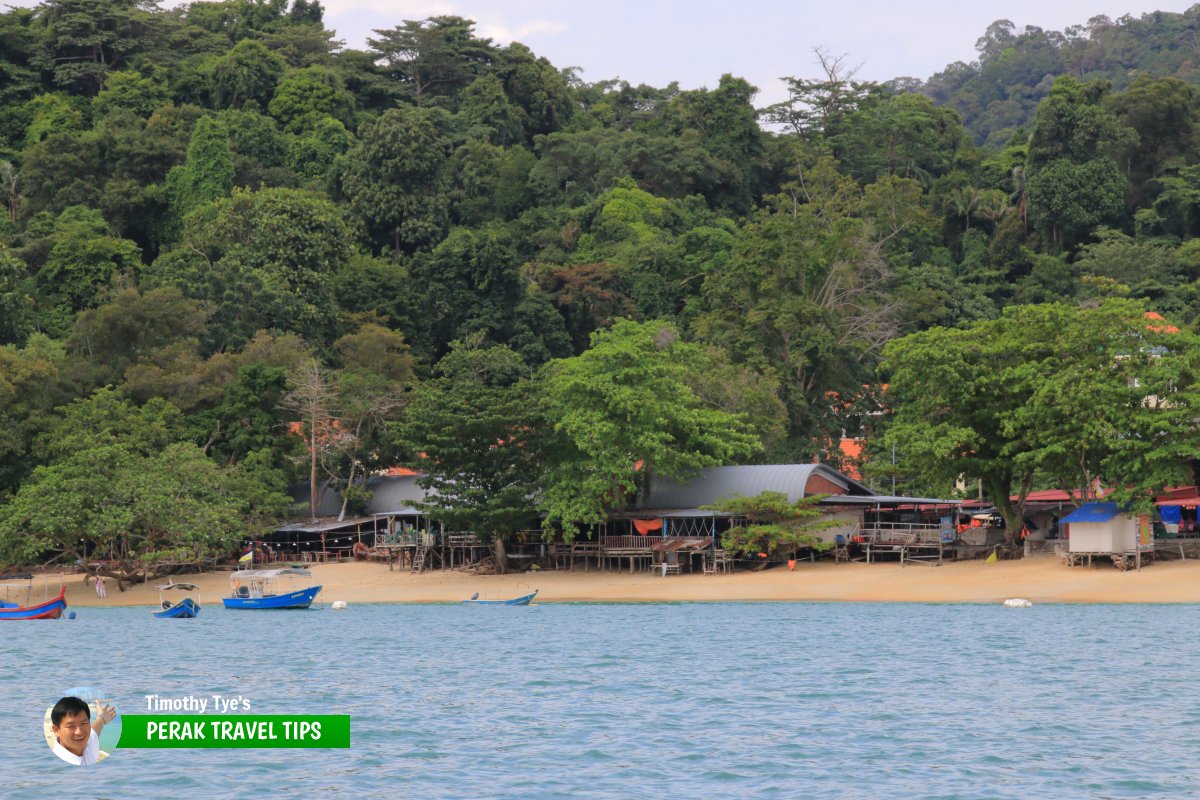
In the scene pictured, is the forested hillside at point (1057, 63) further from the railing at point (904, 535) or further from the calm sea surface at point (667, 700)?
the calm sea surface at point (667, 700)

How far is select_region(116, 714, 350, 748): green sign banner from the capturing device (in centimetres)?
1429

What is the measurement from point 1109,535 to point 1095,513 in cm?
78

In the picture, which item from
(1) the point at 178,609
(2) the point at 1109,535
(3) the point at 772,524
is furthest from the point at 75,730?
(3) the point at 772,524

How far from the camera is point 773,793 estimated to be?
55.6 ft

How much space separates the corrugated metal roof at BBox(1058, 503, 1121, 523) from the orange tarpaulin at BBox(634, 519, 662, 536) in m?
14.1

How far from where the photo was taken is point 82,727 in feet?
38.9

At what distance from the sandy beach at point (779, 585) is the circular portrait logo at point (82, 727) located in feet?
105

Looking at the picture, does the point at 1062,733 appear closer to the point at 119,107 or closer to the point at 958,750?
the point at 958,750

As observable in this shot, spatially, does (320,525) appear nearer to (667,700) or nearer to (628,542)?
(628,542)

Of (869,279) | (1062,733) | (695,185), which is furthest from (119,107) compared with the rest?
(1062,733)

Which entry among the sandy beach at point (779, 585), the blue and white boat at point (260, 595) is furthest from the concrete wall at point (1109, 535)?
the blue and white boat at point (260, 595)

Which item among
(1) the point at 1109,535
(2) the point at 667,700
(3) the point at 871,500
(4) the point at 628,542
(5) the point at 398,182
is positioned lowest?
A: (2) the point at 667,700

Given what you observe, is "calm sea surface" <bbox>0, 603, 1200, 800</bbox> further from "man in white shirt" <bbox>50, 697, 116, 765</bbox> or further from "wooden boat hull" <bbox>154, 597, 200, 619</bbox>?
"man in white shirt" <bbox>50, 697, 116, 765</bbox>

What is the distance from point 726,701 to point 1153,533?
89.7 feet
